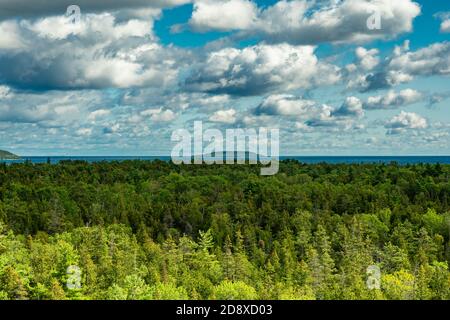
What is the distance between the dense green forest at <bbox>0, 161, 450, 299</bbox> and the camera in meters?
70.8

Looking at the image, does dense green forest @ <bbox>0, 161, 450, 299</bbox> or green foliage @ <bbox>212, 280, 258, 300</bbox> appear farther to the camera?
dense green forest @ <bbox>0, 161, 450, 299</bbox>

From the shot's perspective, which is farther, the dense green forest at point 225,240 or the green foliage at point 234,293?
the dense green forest at point 225,240

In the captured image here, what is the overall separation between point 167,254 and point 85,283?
32965mm

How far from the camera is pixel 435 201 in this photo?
580ft

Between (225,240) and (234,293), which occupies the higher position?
(234,293)

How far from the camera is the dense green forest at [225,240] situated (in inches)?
2788

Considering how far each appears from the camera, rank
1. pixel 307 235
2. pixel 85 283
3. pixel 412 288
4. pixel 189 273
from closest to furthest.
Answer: pixel 85 283, pixel 412 288, pixel 189 273, pixel 307 235

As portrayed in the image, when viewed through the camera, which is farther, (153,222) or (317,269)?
(153,222)

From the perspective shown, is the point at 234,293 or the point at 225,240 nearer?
the point at 234,293

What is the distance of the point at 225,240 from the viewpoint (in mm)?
126125
